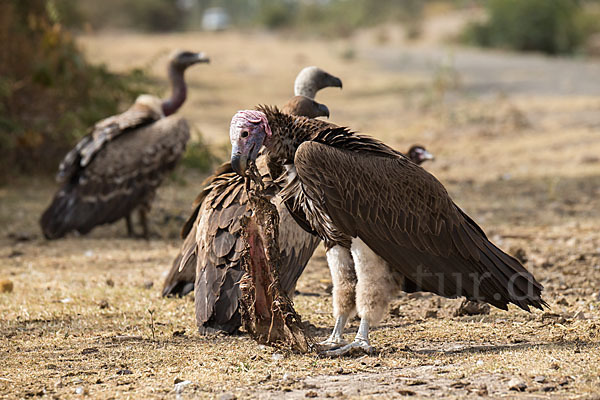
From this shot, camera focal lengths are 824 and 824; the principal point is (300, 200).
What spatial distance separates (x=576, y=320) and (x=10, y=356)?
3193mm

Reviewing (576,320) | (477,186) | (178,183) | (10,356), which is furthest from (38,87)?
(576,320)

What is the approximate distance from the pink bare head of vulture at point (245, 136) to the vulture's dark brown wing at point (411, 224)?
216 mm

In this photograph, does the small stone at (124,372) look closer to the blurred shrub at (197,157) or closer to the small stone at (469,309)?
the small stone at (469,309)

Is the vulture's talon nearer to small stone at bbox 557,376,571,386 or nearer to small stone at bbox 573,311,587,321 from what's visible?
small stone at bbox 557,376,571,386

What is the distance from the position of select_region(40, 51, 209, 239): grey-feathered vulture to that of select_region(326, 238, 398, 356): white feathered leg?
399 centimetres

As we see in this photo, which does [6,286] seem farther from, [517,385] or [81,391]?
[517,385]

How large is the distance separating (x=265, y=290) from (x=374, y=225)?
2.18 ft

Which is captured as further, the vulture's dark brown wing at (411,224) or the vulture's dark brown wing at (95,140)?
the vulture's dark brown wing at (95,140)

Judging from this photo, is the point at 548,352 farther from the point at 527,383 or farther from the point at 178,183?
the point at 178,183

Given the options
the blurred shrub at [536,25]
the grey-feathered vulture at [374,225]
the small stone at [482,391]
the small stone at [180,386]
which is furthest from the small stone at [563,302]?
the blurred shrub at [536,25]

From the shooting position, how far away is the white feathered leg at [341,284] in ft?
14.6

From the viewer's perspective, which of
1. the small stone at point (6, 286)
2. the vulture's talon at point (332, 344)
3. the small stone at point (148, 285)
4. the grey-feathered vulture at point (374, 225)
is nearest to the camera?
the grey-feathered vulture at point (374, 225)

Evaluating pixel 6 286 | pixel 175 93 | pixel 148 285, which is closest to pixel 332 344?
pixel 148 285

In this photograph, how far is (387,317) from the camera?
5164 millimetres
